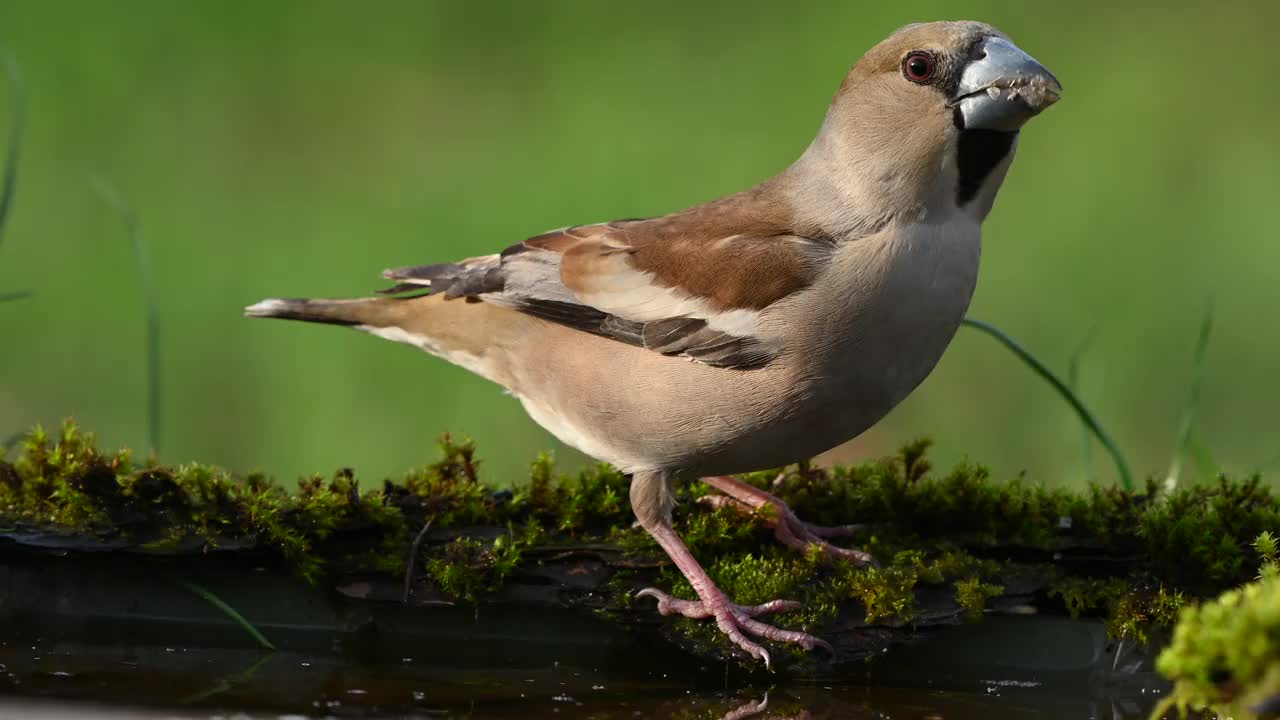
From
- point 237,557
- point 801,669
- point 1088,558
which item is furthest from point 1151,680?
point 237,557

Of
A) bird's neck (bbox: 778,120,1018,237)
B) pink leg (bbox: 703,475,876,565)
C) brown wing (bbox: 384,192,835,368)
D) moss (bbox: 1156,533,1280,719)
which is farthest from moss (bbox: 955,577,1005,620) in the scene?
moss (bbox: 1156,533,1280,719)

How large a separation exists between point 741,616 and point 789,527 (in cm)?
65

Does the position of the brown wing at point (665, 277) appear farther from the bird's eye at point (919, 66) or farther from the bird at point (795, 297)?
the bird's eye at point (919, 66)

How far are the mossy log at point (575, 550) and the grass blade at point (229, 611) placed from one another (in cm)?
7

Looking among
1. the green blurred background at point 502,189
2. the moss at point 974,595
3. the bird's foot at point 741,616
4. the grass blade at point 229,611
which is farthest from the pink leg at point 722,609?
the green blurred background at point 502,189

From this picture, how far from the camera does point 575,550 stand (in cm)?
481

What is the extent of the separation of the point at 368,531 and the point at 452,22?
980 cm

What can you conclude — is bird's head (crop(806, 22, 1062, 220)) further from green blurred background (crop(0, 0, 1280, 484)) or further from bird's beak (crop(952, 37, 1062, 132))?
green blurred background (crop(0, 0, 1280, 484))

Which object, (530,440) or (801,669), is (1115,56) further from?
(801,669)

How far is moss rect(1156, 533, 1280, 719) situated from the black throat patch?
2.07 metres

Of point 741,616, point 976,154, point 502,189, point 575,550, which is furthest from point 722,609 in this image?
point 502,189

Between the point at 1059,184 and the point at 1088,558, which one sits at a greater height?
the point at 1059,184

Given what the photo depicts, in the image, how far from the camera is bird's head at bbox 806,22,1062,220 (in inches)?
185

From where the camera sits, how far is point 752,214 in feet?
17.1
